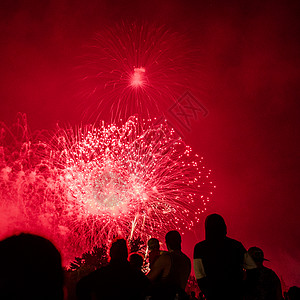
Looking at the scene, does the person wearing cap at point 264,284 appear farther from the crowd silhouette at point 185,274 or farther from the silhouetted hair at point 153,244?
the silhouetted hair at point 153,244

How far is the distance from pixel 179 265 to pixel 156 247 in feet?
3.87

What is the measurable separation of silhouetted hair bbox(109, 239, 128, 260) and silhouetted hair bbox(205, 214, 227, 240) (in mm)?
1126

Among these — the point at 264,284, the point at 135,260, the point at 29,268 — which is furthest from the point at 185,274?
the point at 29,268

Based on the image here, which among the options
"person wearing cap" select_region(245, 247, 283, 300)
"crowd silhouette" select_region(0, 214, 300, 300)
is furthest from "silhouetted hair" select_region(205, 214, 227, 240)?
"person wearing cap" select_region(245, 247, 283, 300)

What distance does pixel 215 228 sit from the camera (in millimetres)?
4105

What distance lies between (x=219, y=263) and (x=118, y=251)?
4.26 ft

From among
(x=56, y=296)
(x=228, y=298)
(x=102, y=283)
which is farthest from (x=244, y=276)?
(x=56, y=296)

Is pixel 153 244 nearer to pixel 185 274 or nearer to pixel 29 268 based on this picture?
pixel 185 274

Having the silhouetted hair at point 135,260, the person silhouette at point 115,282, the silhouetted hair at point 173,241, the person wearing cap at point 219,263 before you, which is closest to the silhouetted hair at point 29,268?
the person silhouette at point 115,282

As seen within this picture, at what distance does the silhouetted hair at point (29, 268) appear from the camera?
1.51m

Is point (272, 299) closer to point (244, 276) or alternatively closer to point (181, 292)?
point (244, 276)

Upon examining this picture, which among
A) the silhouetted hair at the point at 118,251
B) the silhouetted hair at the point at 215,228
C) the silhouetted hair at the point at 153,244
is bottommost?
the silhouetted hair at the point at 118,251

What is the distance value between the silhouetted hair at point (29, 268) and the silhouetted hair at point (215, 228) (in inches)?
111

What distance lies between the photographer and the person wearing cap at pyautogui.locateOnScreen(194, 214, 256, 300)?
3951mm
